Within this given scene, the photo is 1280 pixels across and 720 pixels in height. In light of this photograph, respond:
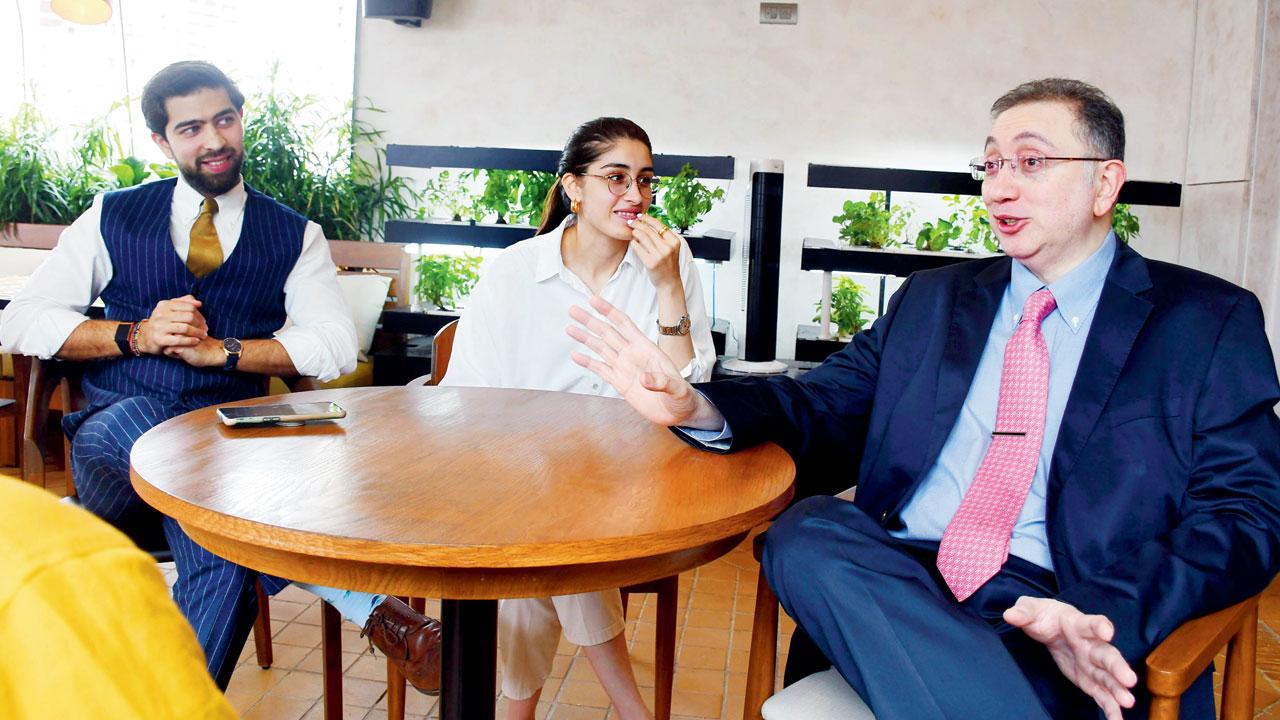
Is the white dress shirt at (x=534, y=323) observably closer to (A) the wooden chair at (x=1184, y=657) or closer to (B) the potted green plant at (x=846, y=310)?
(A) the wooden chair at (x=1184, y=657)

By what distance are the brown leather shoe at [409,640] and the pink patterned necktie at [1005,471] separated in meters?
0.96

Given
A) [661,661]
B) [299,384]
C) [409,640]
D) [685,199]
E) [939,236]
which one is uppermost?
[685,199]

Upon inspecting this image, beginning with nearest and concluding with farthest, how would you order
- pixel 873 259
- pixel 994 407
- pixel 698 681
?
pixel 994 407
pixel 698 681
pixel 873 259

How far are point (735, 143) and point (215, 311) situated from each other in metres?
4.18

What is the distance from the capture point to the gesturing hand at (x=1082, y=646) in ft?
4.09

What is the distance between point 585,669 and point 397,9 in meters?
4.67

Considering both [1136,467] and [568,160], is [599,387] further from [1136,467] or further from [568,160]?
[1136,467]

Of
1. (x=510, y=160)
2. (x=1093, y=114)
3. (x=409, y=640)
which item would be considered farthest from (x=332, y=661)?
(x=510, y=160)

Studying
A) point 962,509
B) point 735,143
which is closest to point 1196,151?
point 735,143

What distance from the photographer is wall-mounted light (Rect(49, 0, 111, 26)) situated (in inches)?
182

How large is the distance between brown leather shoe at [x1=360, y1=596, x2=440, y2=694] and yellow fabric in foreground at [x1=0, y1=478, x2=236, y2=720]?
1.53m

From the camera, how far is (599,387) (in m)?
2.41

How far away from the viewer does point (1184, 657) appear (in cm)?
124

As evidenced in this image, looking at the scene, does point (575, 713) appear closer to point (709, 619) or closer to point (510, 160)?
point (709, 619)
